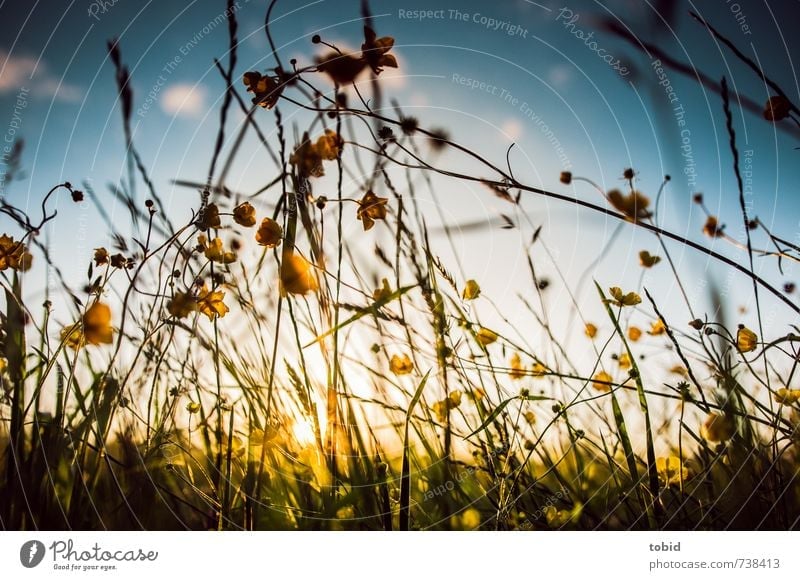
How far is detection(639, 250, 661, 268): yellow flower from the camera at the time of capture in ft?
2.87

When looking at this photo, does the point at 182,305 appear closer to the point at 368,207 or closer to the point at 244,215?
the point at 244,215

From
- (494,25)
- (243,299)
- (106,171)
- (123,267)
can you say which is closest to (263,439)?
(243,299)

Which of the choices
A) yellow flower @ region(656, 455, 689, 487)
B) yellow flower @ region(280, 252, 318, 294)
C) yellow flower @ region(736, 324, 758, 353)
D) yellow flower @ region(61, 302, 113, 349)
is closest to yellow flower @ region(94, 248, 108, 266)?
yellow flower @ region(61, 302, 113, 349)

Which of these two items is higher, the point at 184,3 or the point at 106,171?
the point at 184,3

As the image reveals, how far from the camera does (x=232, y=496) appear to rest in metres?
0.73

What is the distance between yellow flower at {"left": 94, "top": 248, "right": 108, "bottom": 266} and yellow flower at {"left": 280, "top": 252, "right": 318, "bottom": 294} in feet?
0.97

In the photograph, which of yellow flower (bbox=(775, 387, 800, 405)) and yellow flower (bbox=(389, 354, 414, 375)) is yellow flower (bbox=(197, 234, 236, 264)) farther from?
yellow flower (bbox=(775, 387, 800, 405))

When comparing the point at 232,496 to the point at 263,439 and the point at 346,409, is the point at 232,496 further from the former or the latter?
the point at 346,409

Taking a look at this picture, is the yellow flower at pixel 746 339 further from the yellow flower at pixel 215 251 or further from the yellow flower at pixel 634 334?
the yellow flower at pixel 215 251

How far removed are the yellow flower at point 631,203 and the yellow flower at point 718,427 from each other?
1.12 feet

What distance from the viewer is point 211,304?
750mm

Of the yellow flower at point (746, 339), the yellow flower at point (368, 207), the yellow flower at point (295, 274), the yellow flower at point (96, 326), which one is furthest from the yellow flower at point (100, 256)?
the yellow flower at point (746, 339)

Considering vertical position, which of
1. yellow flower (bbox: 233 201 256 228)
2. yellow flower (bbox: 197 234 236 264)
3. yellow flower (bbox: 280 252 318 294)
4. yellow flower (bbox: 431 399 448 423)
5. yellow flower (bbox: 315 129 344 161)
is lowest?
yellow flower (bbox: 431 399 448 423)
